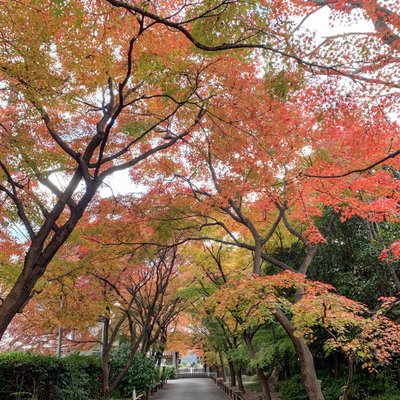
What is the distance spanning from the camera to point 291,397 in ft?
48.3

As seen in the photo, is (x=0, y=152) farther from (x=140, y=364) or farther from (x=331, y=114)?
(x=140, y=364)

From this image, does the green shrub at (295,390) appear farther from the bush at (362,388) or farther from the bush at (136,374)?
the bush at (136,374)

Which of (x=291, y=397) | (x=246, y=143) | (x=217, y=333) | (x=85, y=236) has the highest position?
(x=246, y=143)

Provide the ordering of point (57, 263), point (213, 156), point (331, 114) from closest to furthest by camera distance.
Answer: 1. point (331, 114)
2. point (57, 263)
3. point (213, 156)

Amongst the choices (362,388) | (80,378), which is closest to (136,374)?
(80,378)

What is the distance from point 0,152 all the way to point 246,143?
5.96 metres

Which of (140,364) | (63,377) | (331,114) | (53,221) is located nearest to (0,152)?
(53,221)

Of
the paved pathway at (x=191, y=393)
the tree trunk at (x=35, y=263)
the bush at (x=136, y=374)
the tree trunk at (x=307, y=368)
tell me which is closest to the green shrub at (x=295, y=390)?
the tree trunk at (x=307, y=368)

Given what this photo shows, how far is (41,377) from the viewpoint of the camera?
443 inches

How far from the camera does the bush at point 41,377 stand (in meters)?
10.1

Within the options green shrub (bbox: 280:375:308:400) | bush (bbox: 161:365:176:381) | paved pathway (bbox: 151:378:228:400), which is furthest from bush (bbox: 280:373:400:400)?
bush (bbox: 161:365:176:381)

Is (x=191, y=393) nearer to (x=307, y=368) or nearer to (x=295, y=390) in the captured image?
(x=295, y=390)

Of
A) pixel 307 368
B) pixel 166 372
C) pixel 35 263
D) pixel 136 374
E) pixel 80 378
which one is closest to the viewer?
pixel 35 263

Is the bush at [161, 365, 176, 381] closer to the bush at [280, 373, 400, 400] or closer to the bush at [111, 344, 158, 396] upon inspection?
the bush at [111, 344, 158, 396]
